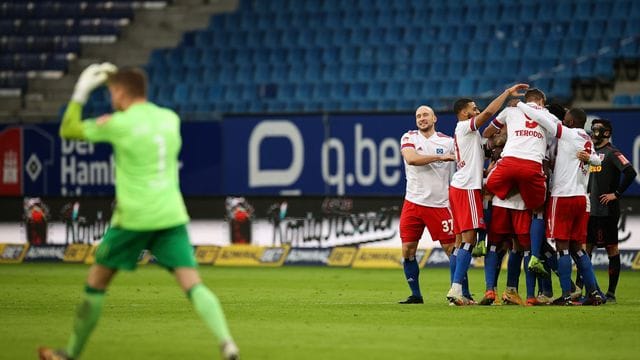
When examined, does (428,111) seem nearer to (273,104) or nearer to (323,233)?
(323,233)

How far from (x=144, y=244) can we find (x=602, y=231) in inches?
306

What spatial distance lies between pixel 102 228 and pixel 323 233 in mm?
4117

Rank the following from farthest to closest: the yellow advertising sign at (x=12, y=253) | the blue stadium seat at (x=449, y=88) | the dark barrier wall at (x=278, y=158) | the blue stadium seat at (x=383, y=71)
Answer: the blue stadium seat at (x=383, y=71) → the blue stadium seat at (x=449, y=88) → the yellow advertising sign at (x=12, y=253) → the dark barrier wall at (x=278, y=158)

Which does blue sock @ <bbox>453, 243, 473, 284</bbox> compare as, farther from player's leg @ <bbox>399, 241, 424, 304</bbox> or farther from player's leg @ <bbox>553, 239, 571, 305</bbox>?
player's leg @ <bbox>553, 239, 571, 305</bbox>

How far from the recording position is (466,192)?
47.4 feet

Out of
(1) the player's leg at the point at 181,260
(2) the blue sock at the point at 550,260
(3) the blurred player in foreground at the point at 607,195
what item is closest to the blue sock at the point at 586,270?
(2) the blue sock at the point at 550,260

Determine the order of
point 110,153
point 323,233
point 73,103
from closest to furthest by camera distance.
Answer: point 73,103 < point 323,233 < point 110,153

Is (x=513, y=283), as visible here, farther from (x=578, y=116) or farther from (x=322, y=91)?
(x=322, y=91)

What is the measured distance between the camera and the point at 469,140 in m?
14.5

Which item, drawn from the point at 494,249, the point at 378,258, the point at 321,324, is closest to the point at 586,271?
the point at 494,249

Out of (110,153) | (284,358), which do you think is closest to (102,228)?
(110,153)

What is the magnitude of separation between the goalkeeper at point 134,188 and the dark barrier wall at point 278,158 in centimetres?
1273

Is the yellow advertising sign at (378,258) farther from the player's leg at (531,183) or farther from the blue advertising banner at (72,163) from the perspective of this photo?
the player's leg at (531,183)

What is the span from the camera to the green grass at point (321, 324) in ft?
34.1
